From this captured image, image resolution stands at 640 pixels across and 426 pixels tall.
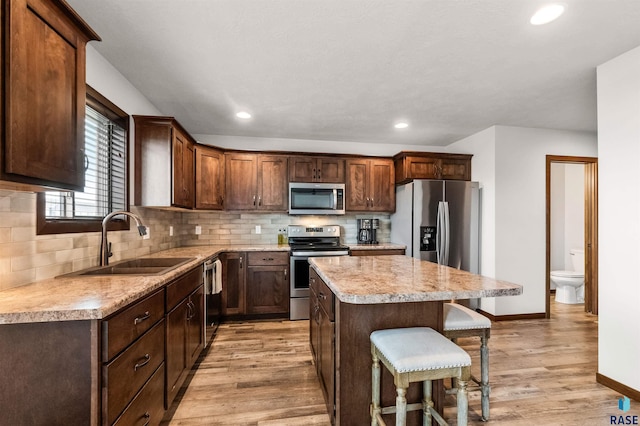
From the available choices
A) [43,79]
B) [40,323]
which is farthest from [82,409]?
[43,79]

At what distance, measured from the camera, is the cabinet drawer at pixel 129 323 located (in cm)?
114

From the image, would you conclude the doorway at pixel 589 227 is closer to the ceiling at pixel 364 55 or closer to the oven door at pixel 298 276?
the ceiling at pixel 364 55

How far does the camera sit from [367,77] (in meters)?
2.40

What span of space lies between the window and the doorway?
4815 mm

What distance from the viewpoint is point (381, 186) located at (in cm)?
427

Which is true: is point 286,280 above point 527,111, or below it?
below

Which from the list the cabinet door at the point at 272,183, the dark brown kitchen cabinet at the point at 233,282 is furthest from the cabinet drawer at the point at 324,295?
the cabinet door at the point at 272,183

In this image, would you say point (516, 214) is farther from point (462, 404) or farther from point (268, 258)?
point (268, 258)

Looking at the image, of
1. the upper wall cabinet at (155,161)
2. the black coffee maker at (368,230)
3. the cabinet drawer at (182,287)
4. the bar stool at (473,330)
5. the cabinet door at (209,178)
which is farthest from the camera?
the black coffee maker at (368,230)

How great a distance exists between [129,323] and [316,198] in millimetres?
2944

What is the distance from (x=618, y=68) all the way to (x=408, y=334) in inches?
101

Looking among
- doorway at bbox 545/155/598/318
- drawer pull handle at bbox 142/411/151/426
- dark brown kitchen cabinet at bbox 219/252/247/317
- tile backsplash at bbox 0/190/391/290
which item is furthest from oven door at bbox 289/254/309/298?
doorway at bbox 545/155/598/318

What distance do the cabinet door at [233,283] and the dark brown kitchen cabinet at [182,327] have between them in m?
0.97

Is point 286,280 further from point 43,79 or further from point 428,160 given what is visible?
point 43,79
